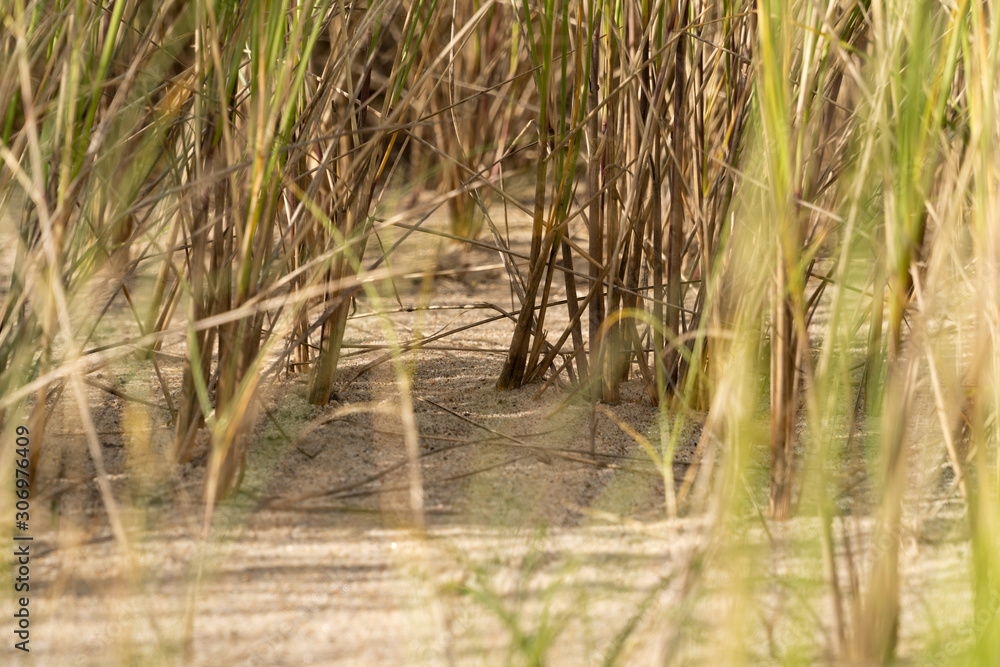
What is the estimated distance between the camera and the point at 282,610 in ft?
2.53

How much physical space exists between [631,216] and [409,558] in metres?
0.51

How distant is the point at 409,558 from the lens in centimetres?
84

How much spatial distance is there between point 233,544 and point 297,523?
0.22 feet

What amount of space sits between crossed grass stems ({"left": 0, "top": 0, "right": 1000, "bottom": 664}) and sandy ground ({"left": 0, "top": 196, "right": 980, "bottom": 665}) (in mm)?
48

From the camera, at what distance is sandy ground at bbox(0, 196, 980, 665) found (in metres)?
0.72

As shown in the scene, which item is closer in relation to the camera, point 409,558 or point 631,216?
point 409,558

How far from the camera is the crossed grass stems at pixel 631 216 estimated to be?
2.43ft

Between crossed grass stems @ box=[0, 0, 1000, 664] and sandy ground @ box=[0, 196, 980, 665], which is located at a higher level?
crossed grass stems @ box=[0, 0, 1000, 664]

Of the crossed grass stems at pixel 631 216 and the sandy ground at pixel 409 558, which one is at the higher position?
the crossed grass stems at pixel 631 216

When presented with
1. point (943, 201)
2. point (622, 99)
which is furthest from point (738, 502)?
point (622, 99)

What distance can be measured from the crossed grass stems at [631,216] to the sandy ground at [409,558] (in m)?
0.05

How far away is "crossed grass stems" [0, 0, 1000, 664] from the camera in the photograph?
741 millimetres

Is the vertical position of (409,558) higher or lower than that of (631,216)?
lower

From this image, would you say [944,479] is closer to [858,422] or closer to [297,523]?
[858,422]
